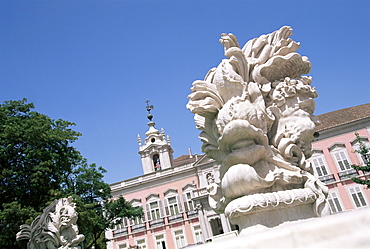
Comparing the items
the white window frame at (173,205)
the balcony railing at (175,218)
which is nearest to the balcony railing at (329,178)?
the balcony railing at (175,218)

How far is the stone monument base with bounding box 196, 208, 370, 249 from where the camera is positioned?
1.14 m

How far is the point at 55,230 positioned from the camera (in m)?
7.40

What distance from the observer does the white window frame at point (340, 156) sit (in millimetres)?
29391

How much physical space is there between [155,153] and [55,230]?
119 feet

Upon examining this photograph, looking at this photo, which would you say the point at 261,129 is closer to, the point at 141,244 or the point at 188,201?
the point at 188,201

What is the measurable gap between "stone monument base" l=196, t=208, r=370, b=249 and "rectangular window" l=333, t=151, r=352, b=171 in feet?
104

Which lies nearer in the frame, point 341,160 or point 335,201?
point 335,201

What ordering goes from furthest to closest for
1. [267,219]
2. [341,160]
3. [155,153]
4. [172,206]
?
[155,153], [172,206], [341,160], [267,219]

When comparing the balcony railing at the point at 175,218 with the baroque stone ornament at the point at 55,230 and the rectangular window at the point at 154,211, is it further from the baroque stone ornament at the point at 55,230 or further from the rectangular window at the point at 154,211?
the baroque stone ornament at the point at 55,230

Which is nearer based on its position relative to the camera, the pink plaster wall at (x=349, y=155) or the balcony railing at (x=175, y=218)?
the pink plaster wall at (x=349, y=155)

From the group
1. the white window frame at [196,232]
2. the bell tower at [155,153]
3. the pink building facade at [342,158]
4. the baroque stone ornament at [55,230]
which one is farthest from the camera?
the bell tower at [155,153]

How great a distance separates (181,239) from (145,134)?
16912 millimetres

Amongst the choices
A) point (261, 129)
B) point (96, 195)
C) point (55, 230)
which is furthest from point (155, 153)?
point (261, 129)

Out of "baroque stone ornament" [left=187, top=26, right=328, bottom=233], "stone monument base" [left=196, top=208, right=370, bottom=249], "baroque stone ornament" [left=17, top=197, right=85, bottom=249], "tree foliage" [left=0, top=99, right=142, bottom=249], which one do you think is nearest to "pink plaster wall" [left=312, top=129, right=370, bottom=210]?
"tree foliage" [left=0, top=99, right=142, bottom=249]
